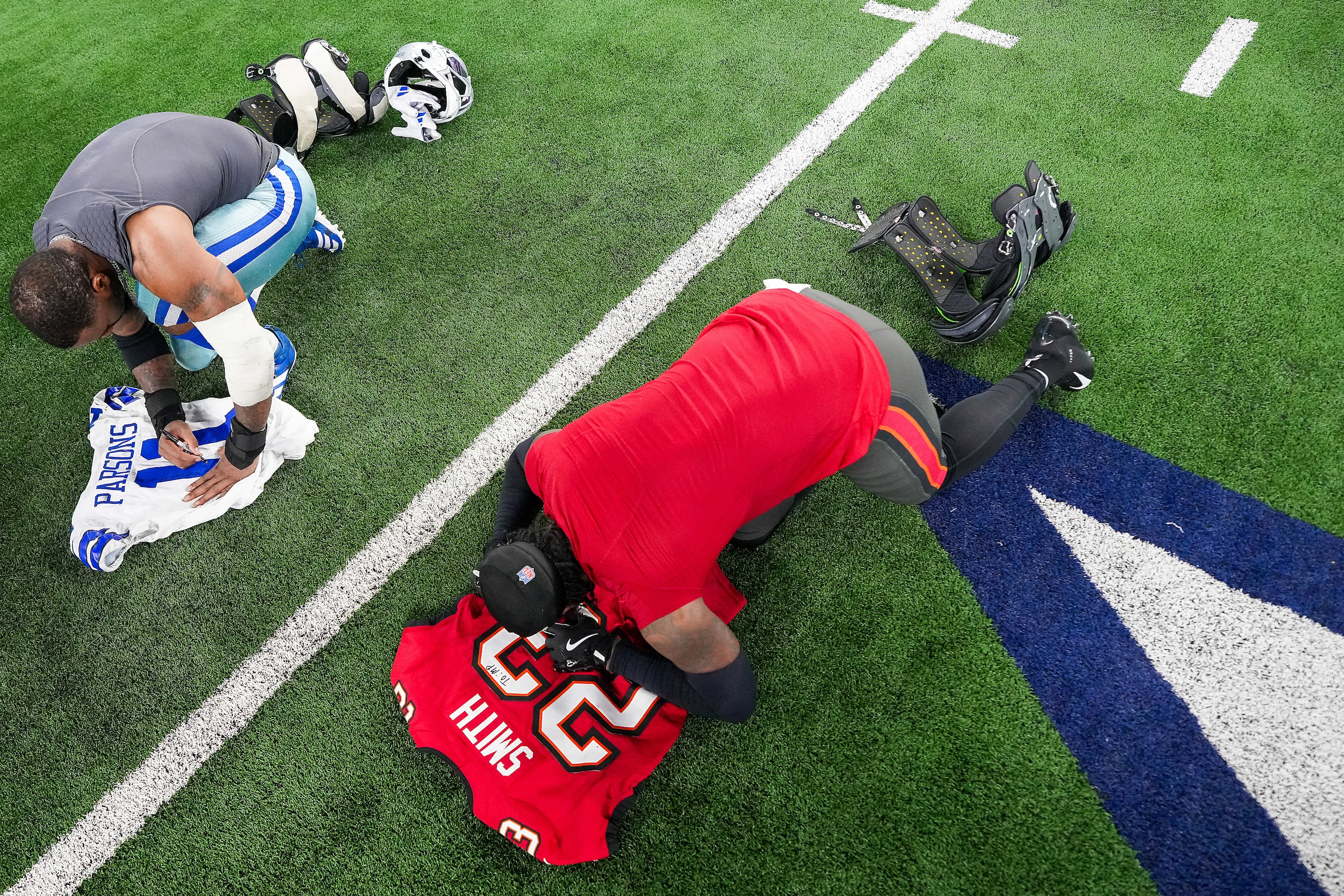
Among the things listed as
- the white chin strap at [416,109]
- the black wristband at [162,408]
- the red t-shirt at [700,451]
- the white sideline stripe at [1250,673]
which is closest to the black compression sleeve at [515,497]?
the red t-shirt at [700,451]

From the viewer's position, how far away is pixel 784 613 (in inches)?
102

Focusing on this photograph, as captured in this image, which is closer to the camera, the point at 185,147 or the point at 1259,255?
the point at 185,147

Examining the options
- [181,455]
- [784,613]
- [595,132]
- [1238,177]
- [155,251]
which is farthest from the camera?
[595,132]

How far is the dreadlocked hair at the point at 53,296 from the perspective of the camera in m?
2.24

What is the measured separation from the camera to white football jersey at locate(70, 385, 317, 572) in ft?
9.30

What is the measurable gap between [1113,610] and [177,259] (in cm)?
346

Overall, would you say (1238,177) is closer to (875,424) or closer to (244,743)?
(875,424)

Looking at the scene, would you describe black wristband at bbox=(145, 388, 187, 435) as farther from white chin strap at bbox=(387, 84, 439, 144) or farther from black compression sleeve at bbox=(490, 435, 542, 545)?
white chin strap at bbox=(387, 84, 439, 144)

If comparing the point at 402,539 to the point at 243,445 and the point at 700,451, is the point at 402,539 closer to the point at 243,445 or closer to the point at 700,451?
the point at 243,445

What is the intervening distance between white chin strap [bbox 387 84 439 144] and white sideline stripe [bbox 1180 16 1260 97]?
13.0 ft

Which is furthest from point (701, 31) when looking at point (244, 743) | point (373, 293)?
point (244, 743)

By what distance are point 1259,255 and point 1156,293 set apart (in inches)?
19.7

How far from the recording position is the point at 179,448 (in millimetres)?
2957

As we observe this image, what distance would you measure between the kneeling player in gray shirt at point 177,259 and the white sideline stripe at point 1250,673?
3.13 meters
